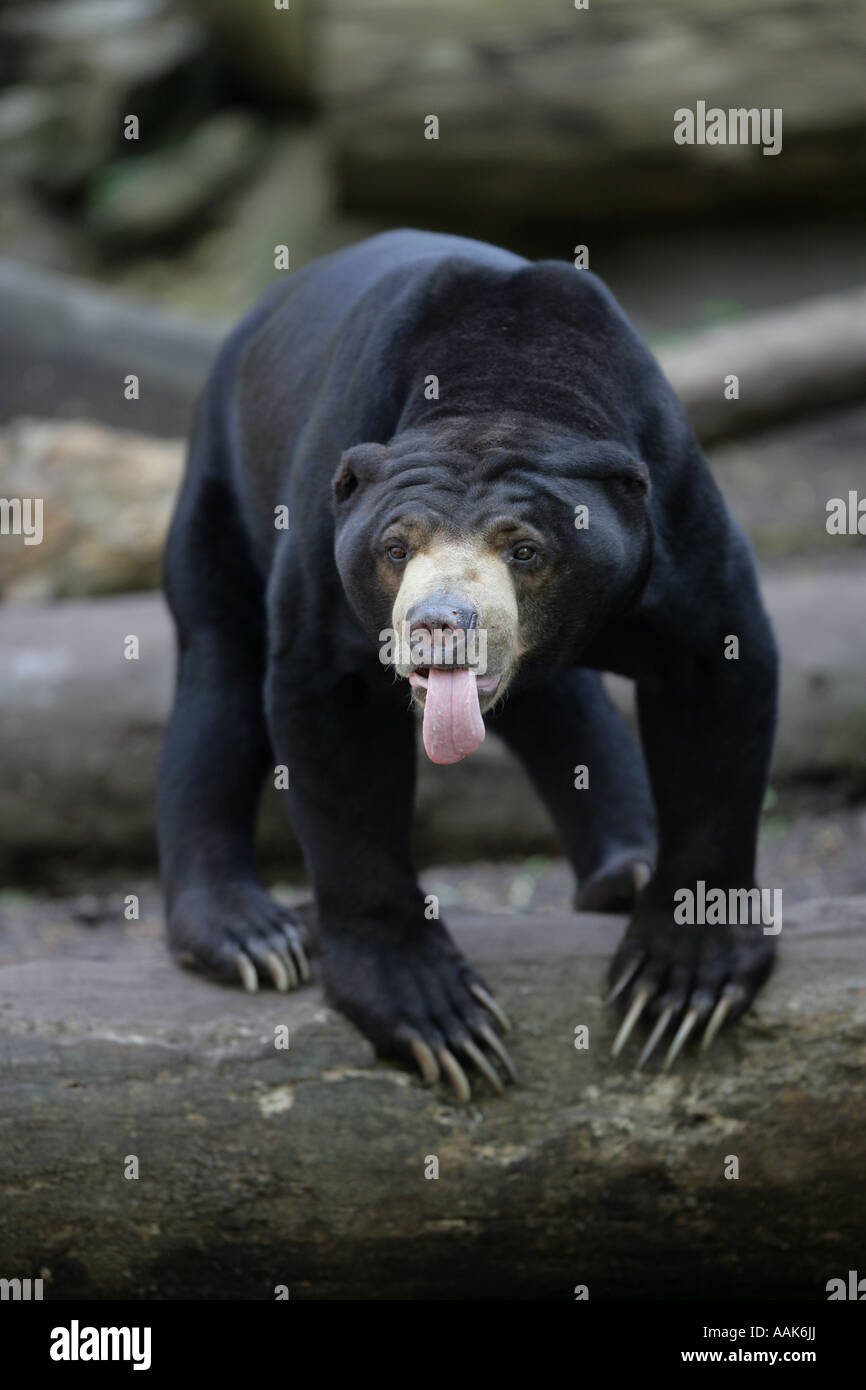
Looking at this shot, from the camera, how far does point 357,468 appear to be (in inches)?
148

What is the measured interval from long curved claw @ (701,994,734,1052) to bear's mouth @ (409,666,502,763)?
1.29 meters

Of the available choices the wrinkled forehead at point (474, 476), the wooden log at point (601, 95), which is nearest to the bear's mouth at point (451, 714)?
the wrinkled forehead at point (474, 476)

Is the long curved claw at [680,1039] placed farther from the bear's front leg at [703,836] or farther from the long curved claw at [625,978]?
the long curved claw at [625,978]

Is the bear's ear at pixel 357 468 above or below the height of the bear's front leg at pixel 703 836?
above

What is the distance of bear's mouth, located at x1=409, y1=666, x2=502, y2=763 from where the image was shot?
3.33 metres

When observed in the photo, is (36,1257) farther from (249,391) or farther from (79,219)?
(79,219)

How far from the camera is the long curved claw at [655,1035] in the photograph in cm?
425

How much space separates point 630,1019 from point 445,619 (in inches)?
56.4

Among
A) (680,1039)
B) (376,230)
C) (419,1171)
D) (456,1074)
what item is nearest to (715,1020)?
(680,1039)

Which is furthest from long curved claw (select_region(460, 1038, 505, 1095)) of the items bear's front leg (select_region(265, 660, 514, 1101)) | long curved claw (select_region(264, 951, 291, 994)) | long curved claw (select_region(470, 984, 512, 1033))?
long curved claw (select_region(264, 951, 291, 994))

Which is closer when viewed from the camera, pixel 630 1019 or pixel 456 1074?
pixel 456 1074

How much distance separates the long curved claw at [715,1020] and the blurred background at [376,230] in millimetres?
2979

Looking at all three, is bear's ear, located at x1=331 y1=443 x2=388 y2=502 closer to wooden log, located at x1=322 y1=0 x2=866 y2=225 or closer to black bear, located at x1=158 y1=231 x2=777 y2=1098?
black bear, located at x1=158 y1=231 x2=777 y2=1098

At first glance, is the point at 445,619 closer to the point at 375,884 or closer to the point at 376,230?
the point at 375,884
